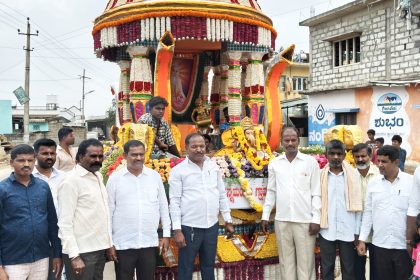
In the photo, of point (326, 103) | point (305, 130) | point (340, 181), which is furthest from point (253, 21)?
point (305, 130)

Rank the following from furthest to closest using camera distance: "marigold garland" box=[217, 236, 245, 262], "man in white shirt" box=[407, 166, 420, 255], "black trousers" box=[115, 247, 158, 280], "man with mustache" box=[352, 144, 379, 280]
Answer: "marigold garland" box=[217, 236, 245, 262] < "man with mustache" box=[352, 144, 379, 280] < "black trousers" box=[115, 247, 158, 280] < "man in white shirt" box=[407, 166, 420, 255]

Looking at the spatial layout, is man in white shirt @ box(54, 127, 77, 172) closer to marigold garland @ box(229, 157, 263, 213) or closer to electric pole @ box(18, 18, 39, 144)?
marigold garland @ box(229, 157, 263, 213)

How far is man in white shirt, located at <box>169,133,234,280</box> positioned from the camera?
3.62 m

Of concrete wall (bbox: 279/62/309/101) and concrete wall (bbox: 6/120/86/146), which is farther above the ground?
concrete wall (bbox: 279/62/309/101)

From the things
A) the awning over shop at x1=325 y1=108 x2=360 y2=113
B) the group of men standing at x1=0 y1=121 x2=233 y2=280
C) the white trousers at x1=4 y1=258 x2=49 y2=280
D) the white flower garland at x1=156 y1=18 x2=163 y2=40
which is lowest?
the white trousers at x1=4 y1=258 x2=49 y2=280

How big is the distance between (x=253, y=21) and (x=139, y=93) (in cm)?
168

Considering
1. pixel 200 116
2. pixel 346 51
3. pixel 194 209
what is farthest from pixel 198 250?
pixel 346 51

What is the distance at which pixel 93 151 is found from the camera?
310cm

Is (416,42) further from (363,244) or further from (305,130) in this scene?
(363,244)

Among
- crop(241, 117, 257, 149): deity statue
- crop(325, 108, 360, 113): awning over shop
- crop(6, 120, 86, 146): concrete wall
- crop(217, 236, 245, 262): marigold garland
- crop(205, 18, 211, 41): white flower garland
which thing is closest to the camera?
crop(217, 236, 245, 262): marigold garland

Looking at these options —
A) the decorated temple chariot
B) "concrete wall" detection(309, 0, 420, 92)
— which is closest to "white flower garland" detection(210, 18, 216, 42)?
the decorated temple chariot

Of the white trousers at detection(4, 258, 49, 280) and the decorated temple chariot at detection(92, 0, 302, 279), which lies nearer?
the white trousers at detection(4, 258, 49, 280)

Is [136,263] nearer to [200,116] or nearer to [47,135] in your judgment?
[200,116]

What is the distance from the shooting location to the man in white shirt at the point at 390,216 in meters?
3.32
